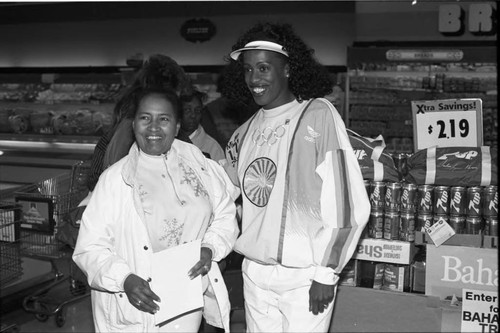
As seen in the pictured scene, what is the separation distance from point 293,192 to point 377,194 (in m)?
0.83

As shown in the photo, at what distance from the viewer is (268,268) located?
288 cm

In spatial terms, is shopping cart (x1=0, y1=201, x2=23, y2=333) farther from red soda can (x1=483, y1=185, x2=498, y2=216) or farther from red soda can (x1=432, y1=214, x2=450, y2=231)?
red soda can (x1=483, y1=185, x2=498, y2=216)

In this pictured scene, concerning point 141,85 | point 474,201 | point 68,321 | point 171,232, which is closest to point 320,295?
point 171,232

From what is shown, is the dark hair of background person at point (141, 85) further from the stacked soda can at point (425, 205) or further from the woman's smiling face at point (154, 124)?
the stacked soda can at point (425, 205)

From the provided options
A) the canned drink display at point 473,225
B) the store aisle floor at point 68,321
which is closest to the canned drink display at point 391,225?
the canned drink display at point 473,225

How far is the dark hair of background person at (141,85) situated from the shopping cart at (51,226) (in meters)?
0.64

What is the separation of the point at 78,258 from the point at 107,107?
4.97 metres

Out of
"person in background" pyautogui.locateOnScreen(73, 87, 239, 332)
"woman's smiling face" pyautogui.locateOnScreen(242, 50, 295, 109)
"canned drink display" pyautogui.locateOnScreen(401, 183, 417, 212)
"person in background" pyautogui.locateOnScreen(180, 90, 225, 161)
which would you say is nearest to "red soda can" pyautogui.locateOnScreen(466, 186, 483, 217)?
"canned drink display" pyautogui.locateOnScreen(401, 183, 417, 212)

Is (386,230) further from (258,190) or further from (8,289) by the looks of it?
(8,289)

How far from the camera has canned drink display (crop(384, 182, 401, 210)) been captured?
3436 millimetres

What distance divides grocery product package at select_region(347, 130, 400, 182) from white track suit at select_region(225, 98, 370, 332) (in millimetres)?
685

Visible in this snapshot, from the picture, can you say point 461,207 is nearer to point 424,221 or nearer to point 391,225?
point 424,221

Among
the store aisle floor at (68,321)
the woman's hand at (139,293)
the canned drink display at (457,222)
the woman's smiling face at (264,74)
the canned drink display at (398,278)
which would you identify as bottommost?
the store aisle floor at (68,321)

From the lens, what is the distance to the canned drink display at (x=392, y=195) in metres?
3.44
